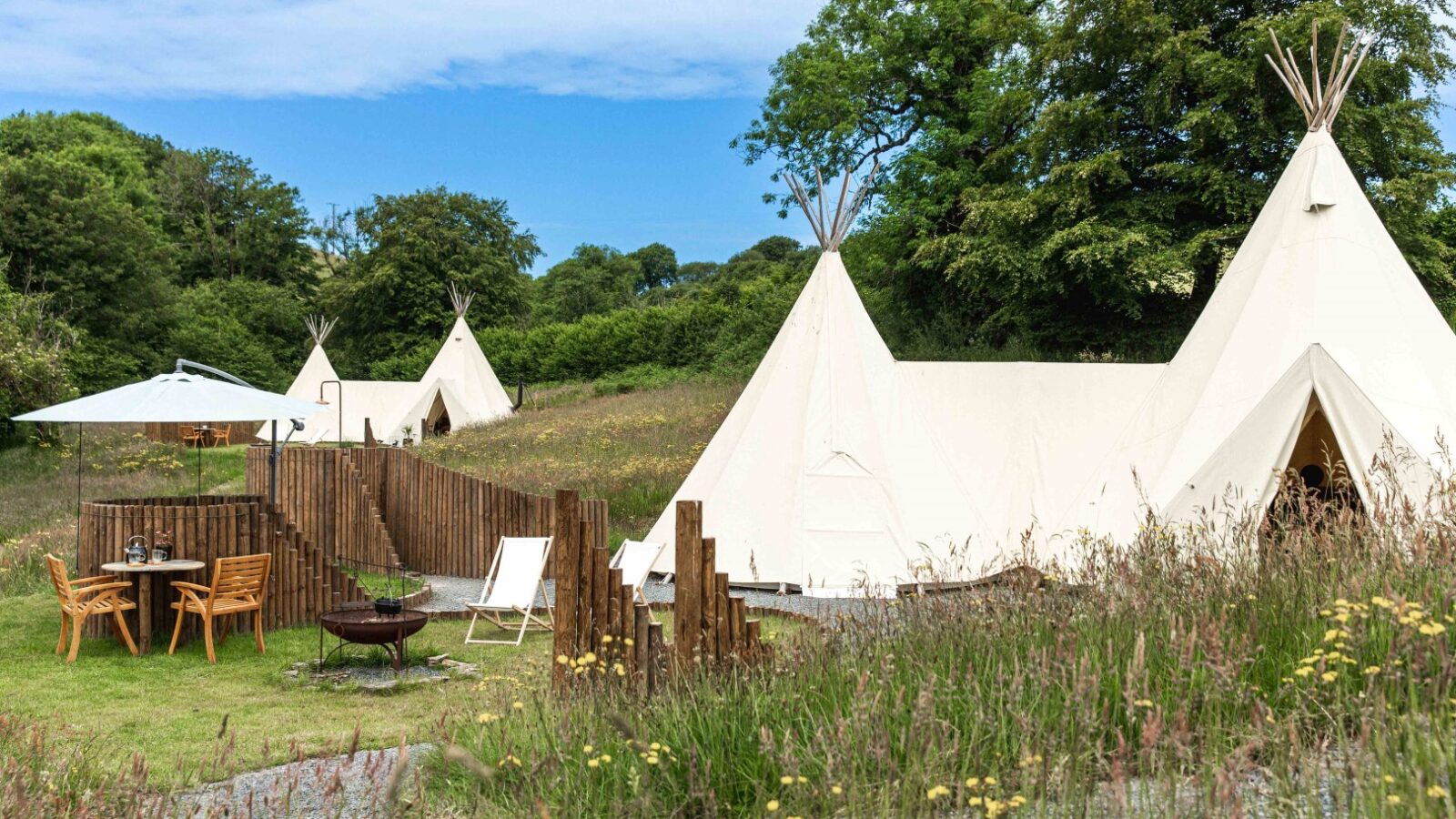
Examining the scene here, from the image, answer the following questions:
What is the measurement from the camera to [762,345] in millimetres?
27531

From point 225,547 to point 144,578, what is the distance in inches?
26.3

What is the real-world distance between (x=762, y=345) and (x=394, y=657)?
20880 mm

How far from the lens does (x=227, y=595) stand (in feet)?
25.5

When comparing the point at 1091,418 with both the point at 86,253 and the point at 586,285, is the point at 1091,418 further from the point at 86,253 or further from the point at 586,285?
the point at 586,285

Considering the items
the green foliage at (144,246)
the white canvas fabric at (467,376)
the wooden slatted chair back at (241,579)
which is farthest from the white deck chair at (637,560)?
the green foliage at (144,246)

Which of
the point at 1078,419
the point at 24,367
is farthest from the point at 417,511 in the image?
the point at 24,367

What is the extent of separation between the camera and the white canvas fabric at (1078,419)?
26.0 feet

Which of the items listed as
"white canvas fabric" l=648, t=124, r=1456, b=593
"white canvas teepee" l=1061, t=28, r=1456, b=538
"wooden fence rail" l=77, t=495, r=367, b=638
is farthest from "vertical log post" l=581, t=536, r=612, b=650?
"white canvas teepee" l=1061, t=28, r=1456, b=538

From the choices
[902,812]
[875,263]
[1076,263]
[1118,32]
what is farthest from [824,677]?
[875,263]

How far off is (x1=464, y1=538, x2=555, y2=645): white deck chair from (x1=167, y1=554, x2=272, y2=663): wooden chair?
1528mm

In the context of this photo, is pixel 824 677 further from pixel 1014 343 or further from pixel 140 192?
pixel 140 192

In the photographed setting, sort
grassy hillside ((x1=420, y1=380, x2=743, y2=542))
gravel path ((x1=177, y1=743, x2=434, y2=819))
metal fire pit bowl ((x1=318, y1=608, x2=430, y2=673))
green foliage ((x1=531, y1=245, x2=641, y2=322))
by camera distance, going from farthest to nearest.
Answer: green foliage ((x1=531, y1=245, x2=641, y2=322))
grassy hillside ((x1=420, y1=380, x2=743, y2=542))
metal fire pit bowl ((x1=318, y1=608, x2=430, y2=673))
gravel path ((x1=177, y1=743, x2=434, y2=819))

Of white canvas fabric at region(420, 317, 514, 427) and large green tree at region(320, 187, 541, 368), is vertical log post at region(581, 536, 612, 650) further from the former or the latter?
large green tree at region(320, 187, 541, 368)

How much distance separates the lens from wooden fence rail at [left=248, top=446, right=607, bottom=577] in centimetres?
1143
